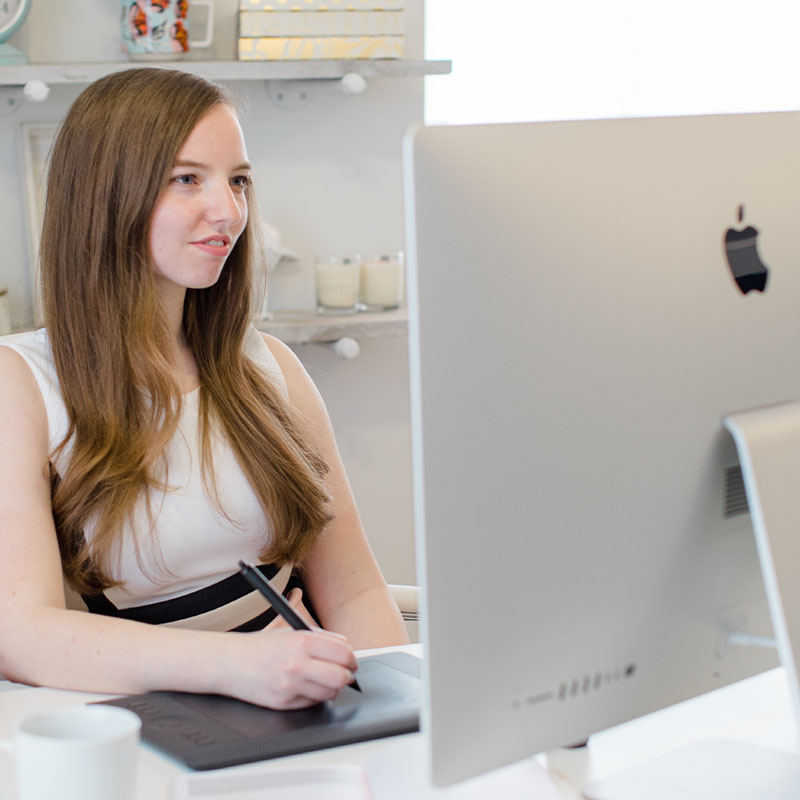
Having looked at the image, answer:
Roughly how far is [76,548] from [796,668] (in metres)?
0.94

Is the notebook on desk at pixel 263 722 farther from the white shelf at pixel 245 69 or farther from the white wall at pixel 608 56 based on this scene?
the white wall at pixel 608 56

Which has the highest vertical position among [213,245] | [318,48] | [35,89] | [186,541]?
[318,48]

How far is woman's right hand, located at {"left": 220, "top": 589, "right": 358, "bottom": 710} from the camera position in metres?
1.01

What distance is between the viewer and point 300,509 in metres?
1.51

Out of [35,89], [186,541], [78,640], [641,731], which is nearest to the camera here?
[641,731]

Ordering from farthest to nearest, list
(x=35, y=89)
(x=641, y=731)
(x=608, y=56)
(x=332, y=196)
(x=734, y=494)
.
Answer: (x=608, y=56) → (x=332, y=196) → (x=35, y=89) → (x=641, y=731) → (x=734, y=494)

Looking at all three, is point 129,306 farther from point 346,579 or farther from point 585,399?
point 585,399

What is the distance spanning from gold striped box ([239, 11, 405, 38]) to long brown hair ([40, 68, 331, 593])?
0.95m

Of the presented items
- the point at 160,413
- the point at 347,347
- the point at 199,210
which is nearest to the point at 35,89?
the point at 347,347

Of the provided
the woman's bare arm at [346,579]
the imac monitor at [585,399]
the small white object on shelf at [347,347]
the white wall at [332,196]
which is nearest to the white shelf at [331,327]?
the small white object on shelf at [347,347]

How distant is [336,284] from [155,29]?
68 cm

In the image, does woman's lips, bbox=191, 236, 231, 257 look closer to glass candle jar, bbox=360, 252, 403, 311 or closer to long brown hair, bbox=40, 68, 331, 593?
long brown hair, bbox=40, 68, 331, 593

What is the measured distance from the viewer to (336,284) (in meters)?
2.55

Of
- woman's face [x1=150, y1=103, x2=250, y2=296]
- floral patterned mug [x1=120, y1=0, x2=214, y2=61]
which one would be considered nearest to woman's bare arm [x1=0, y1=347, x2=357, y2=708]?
woman's face [x1=150, y1=103, x2=250, y2=296]
